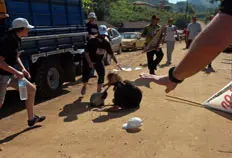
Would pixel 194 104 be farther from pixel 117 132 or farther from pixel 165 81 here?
pixel 165 81

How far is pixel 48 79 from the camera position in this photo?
26.2 feet

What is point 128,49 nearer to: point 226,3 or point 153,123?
point 153,123

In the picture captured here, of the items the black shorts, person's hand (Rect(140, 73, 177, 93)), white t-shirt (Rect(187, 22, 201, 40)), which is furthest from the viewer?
white t-shirt (Rect(187, 22, 201, 40))

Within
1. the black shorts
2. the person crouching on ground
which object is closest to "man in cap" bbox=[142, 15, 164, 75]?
the person crouching on ground

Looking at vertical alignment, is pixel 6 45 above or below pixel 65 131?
above

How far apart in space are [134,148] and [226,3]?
11.3ft

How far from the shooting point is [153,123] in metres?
5.77

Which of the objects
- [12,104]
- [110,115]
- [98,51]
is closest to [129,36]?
[98,51]

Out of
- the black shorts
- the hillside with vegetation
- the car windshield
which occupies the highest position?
the black shorts

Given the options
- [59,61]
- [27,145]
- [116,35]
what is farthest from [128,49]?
[27,145]

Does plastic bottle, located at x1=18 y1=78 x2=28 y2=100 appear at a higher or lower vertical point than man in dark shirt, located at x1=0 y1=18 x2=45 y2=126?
lower

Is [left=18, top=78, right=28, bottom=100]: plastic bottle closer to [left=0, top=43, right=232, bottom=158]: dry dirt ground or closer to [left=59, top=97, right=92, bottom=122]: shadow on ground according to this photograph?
[left=0, top=43, right=232, bottom=158]: dry dirt ground

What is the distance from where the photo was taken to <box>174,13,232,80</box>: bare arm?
1.48 meters

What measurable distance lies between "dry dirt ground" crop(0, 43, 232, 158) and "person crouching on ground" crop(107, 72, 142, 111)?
198 mm
